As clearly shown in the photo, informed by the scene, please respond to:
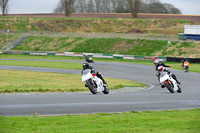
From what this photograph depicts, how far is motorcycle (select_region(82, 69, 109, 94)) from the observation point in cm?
1606

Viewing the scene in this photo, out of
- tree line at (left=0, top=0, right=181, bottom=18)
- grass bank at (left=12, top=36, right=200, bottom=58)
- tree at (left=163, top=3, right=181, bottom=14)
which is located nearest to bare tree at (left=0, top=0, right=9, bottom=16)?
tree line at (left=0, top=0, right=181, bottom=18)

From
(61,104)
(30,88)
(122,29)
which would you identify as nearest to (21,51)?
(122,29)

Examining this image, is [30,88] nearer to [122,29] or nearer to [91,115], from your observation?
[91,115]

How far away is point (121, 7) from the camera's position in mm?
111375

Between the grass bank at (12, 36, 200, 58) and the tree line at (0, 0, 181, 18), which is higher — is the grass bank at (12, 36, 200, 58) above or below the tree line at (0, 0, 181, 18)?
below

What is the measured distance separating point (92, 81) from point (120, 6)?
97530 millimetres

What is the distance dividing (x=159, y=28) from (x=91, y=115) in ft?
229

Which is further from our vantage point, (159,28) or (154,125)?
(159,28)

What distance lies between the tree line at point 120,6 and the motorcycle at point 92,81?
6613 centimetres

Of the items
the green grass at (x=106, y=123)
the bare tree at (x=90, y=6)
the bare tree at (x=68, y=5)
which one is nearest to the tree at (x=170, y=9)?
the bare tree at (x=90, y=6)

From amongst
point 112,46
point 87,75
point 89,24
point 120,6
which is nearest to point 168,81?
point 87,75

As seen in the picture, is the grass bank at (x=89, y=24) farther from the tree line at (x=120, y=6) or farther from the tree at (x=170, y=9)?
the tree at (x=170, y=9)

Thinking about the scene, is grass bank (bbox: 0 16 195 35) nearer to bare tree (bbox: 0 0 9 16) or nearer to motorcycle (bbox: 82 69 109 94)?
bare tree (bbox: 0 0 9 16)

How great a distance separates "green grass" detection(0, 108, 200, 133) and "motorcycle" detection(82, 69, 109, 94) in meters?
4.65
